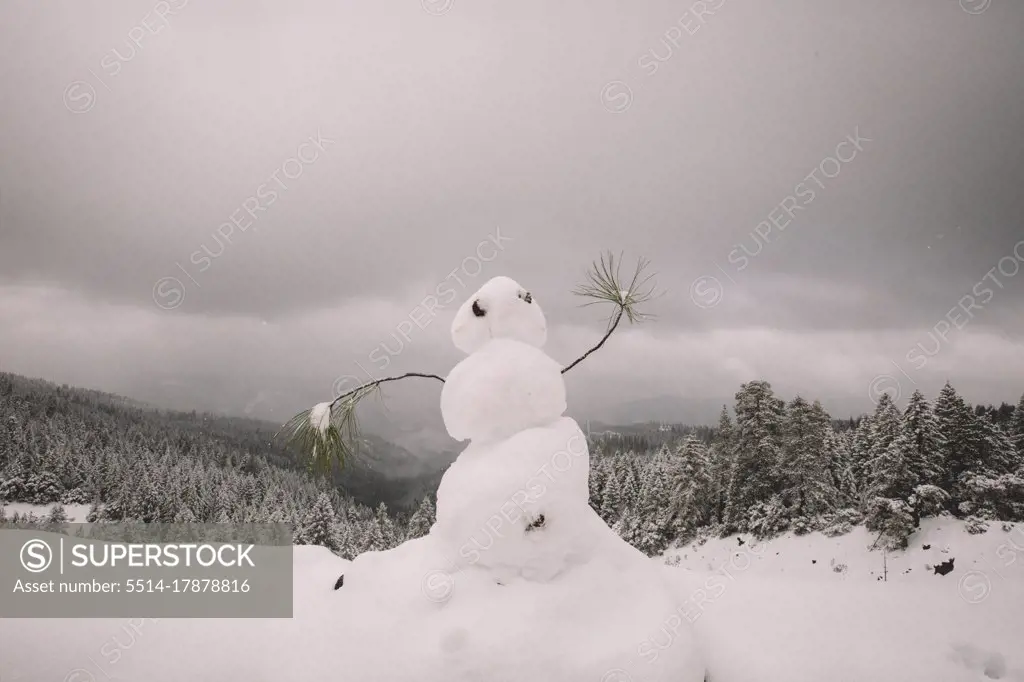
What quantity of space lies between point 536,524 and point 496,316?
83.7 inches

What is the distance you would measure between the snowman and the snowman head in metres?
0.01

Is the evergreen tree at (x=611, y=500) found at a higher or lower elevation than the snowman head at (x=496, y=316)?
lower

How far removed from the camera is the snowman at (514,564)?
3670 millimetres

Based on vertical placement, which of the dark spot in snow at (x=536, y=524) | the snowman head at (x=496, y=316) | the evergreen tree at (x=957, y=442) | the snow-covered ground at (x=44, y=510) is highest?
the snow-covered ground at (x=44, y=510)

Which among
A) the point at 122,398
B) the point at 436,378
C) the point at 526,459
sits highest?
the point at 122,398

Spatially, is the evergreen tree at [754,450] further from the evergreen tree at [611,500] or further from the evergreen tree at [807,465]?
the evergreen tree at [611,500]

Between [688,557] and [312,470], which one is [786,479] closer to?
[688,557]

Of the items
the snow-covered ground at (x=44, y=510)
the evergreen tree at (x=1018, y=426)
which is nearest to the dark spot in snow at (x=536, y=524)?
the evergreen tree at (x=1018, y=426)

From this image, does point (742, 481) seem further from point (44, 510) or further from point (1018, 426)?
point (44, 510)

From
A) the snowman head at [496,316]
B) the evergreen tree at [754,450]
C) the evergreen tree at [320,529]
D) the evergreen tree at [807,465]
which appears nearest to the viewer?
the snowman head at [496,316]

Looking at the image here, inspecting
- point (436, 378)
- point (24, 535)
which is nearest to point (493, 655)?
point (436, 378)

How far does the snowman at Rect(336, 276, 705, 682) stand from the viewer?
12.0ft

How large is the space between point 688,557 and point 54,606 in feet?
69.1

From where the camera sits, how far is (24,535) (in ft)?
18.3
